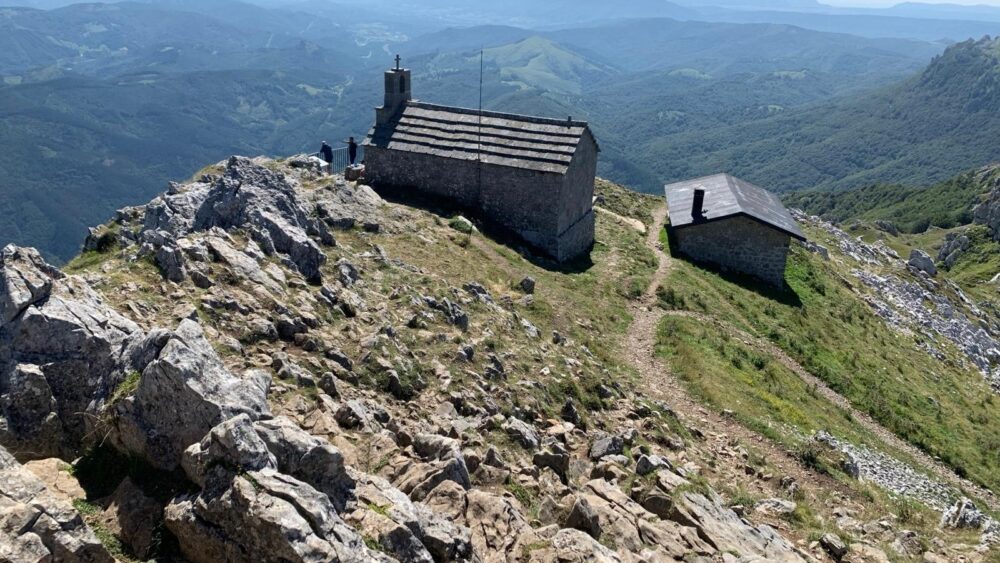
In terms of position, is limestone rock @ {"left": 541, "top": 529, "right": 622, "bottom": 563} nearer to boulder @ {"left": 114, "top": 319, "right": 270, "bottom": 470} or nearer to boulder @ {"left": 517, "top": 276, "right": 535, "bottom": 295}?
boulder @ {"left": 114, "top": 319, "right": 270, "bottom": 470}

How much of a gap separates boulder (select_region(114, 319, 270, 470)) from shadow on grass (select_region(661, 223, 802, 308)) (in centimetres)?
3107

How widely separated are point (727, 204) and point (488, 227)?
15551mm

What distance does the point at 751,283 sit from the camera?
3681cm

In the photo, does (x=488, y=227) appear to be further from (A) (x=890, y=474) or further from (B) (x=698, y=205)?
(A) (x=890, y=474)

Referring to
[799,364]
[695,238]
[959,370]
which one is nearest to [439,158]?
[695,238]

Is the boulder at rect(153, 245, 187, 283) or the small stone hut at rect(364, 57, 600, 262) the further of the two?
the small stone hut at rect(364, 57, 600, 262)

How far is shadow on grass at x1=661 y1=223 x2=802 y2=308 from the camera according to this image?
35.6 metres

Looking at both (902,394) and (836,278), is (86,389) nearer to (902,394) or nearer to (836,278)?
(902,394)

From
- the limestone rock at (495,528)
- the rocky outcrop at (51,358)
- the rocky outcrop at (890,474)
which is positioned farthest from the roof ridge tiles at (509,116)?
the limestone rock at (495,528)

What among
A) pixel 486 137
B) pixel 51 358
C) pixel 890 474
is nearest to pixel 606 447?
pixel 51 358

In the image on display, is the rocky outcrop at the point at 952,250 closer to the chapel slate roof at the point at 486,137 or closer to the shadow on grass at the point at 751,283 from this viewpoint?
the shadow on grass at the point at 751,283

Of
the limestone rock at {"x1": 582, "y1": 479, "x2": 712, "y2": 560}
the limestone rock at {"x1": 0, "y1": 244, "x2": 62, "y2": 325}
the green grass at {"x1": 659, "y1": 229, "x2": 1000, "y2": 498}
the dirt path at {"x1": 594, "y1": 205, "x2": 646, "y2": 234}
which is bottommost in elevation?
the green grass at {"x1": 659, "y1": 229, "x2": 1000, "y2": 498}

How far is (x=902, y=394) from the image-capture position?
27844 mm

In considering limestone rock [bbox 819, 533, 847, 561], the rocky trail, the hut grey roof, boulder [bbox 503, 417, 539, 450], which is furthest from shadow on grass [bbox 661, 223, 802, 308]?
boulder [bbox 503, 417, 539, 450]
